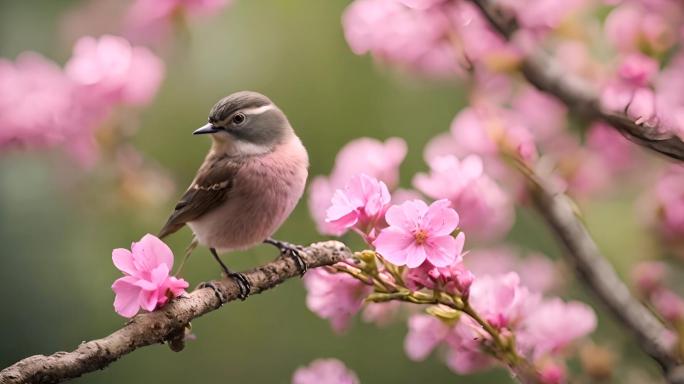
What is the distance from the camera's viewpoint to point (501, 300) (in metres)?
1.32

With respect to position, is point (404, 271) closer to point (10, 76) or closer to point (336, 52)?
point (10, 76)

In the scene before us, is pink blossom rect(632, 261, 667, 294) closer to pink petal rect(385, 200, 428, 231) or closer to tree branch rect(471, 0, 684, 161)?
tree branch rect(471, 0, 684, 161)

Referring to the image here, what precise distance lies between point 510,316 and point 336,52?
10.1 ft

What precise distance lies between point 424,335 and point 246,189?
50 centimetres

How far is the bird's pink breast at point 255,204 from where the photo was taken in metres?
1.75

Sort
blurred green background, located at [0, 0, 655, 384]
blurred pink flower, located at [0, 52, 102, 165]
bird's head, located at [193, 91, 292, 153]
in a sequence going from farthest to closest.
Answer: blurred green background, located at [0, 0, 655, 384] → blurred pink flower, located at [0, 52, 102, 165] → bird's head, located at [193, 91, 292, 153]

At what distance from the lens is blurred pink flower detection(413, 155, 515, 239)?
151cm

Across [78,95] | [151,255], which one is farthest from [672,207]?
[78,95]

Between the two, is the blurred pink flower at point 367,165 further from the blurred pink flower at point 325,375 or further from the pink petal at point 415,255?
the pink petal at point 415,255

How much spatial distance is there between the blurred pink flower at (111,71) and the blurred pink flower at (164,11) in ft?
0.23

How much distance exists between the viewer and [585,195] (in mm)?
2232

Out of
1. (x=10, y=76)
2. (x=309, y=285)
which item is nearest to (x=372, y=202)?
(x=309, y=285)

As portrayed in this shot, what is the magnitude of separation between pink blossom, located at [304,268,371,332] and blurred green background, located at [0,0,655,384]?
7.19 feet

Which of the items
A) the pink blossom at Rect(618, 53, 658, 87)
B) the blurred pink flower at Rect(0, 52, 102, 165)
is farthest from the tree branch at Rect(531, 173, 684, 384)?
the blurred pink flower at Rect(0, 52, 102, 165)
